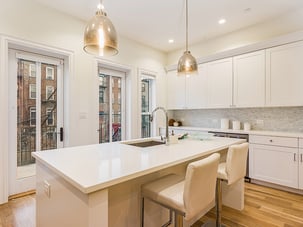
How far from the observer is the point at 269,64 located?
3.30 m

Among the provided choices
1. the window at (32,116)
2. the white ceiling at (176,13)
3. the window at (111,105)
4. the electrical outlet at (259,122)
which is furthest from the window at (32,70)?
the electrical outlet at (259,122)

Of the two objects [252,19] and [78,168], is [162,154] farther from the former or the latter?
[252,19]

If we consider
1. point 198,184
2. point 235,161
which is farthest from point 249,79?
point 198,184

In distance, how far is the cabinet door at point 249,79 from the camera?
11.1 ft

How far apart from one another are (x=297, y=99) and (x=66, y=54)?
3.98 meters

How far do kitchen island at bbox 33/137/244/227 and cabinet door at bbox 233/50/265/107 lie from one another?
6.75 feet

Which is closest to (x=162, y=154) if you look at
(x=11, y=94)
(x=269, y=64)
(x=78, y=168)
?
(x=78, y=168)

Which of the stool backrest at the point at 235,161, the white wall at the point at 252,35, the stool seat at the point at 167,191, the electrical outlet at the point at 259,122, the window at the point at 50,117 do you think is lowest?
the stool seat at the point at 167,191

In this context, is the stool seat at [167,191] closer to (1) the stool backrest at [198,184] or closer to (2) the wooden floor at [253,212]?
(1) the stool backrest at [198,184]

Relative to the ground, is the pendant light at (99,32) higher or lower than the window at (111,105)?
higher

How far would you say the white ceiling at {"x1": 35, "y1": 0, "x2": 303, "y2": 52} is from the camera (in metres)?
2.88

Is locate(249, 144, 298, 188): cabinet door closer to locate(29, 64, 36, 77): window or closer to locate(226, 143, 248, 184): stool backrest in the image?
locate(226, 143, 248, 184): stool backrest

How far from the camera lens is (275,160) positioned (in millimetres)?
3041

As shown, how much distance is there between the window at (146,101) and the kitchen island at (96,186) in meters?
2.96
